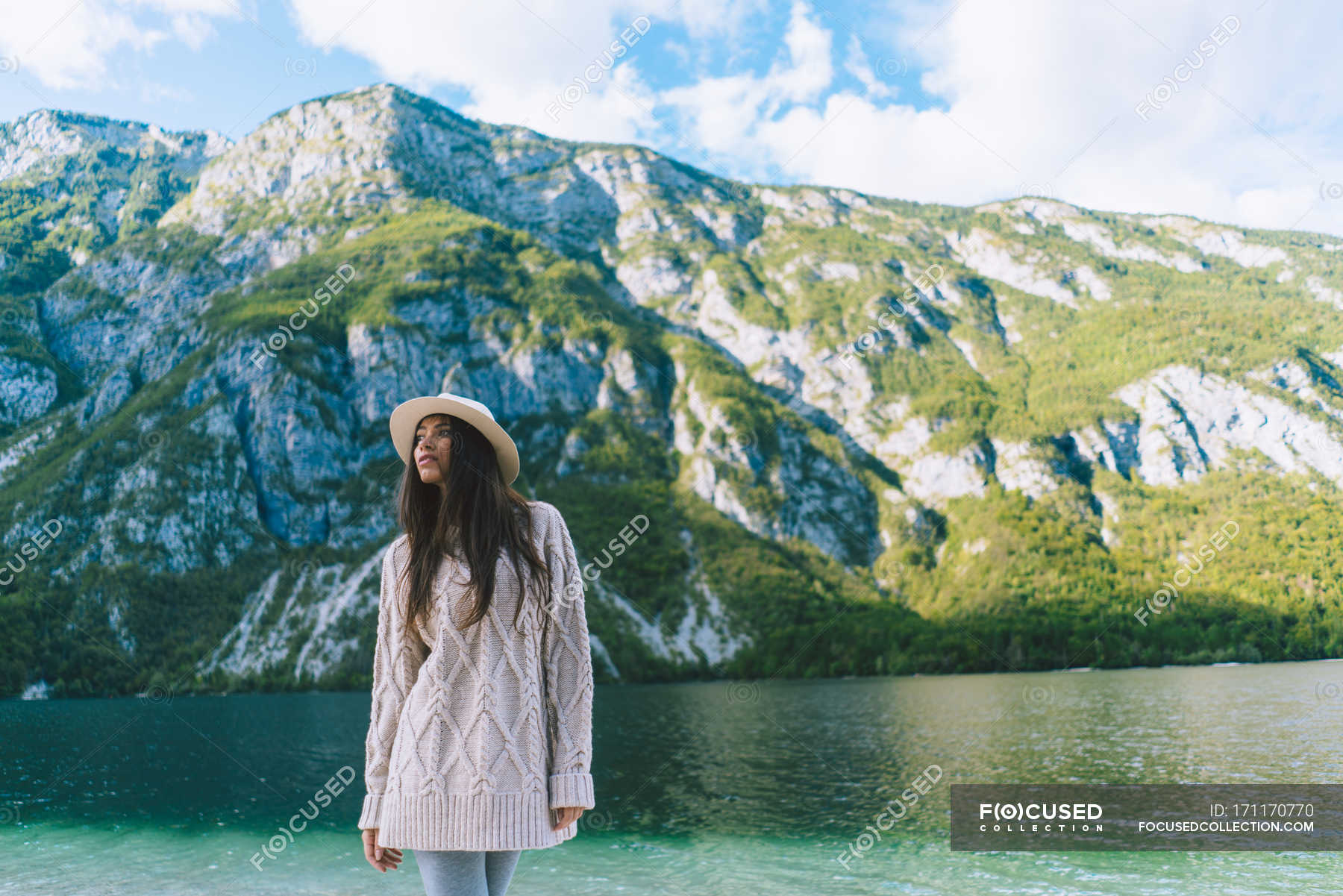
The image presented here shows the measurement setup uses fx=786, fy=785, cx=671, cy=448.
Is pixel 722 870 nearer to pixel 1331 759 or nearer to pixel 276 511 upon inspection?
pixel 1331 759

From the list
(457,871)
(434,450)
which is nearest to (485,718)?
(457,871)

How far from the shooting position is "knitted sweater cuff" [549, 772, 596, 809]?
10.5 ft

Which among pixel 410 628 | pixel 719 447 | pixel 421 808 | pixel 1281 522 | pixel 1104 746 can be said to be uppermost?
pixel 719 447

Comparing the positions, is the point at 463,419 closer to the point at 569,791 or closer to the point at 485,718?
the point at 485,718

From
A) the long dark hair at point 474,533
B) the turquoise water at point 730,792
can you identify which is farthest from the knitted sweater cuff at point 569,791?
the turquoise water at point 730,792

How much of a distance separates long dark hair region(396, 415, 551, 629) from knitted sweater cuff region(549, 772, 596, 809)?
660 millimetres

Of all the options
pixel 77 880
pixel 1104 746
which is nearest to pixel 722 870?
pixel 77 880

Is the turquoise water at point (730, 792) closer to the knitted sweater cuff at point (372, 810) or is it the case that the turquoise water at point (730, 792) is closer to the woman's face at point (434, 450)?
the knitted sweater cuff at point (372, 810)

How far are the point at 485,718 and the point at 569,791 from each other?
0.47m

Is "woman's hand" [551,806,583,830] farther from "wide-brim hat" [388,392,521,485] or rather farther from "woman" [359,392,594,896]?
"wide-brim hat" [388,392,521,485]

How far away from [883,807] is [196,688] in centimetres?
14833

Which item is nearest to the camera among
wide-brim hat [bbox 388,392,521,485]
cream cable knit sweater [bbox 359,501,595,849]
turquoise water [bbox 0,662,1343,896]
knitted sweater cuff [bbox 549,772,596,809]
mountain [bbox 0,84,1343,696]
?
cream cable knit sweater [bbox 359,501,595,849]

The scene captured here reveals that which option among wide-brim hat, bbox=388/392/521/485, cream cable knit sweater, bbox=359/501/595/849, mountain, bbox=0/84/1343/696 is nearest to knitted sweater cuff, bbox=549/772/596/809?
cream cable knit sweater, bbox=359/501/595/849

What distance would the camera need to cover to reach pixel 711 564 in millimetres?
175000
